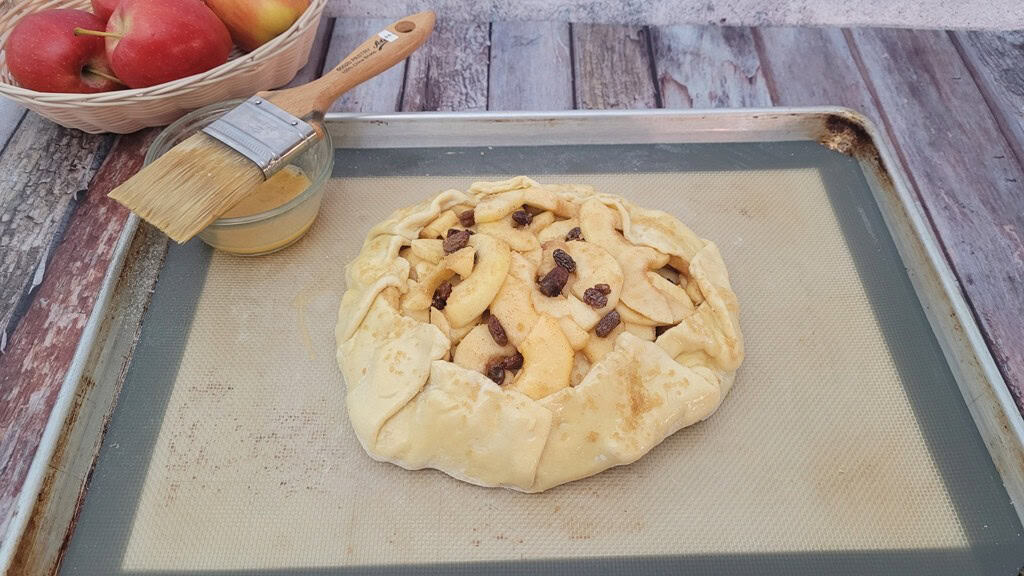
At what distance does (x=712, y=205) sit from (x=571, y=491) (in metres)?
0.81

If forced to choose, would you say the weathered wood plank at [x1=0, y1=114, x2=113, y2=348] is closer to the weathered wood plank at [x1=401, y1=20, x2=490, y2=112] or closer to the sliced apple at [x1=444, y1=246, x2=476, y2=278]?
the weathered wood plank at [x1=401, y1=20, x2=490, y2=112]

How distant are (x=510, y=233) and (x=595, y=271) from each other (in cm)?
20

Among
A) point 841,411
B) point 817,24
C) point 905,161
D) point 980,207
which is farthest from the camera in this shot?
point 817,24

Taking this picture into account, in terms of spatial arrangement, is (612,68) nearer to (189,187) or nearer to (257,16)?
(257,16)

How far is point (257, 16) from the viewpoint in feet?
5.50

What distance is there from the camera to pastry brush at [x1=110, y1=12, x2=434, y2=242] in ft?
3.99

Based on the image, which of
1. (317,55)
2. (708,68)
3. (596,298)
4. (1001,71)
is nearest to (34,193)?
(317,55)

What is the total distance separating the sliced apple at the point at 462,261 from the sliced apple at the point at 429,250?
0.05 metres

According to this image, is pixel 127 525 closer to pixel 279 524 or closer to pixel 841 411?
pixel 279 524

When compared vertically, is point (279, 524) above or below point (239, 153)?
below

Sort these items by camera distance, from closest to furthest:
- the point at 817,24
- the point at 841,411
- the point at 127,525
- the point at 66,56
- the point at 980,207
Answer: the point at 127,525, the point at 841,411, the point at 66,56, the point at 980,207, the point at 817,24

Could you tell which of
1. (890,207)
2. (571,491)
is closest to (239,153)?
(571,491)

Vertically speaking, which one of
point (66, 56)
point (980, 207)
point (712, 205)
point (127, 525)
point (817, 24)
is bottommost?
point (127, 525)

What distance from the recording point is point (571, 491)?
118 centimetres
